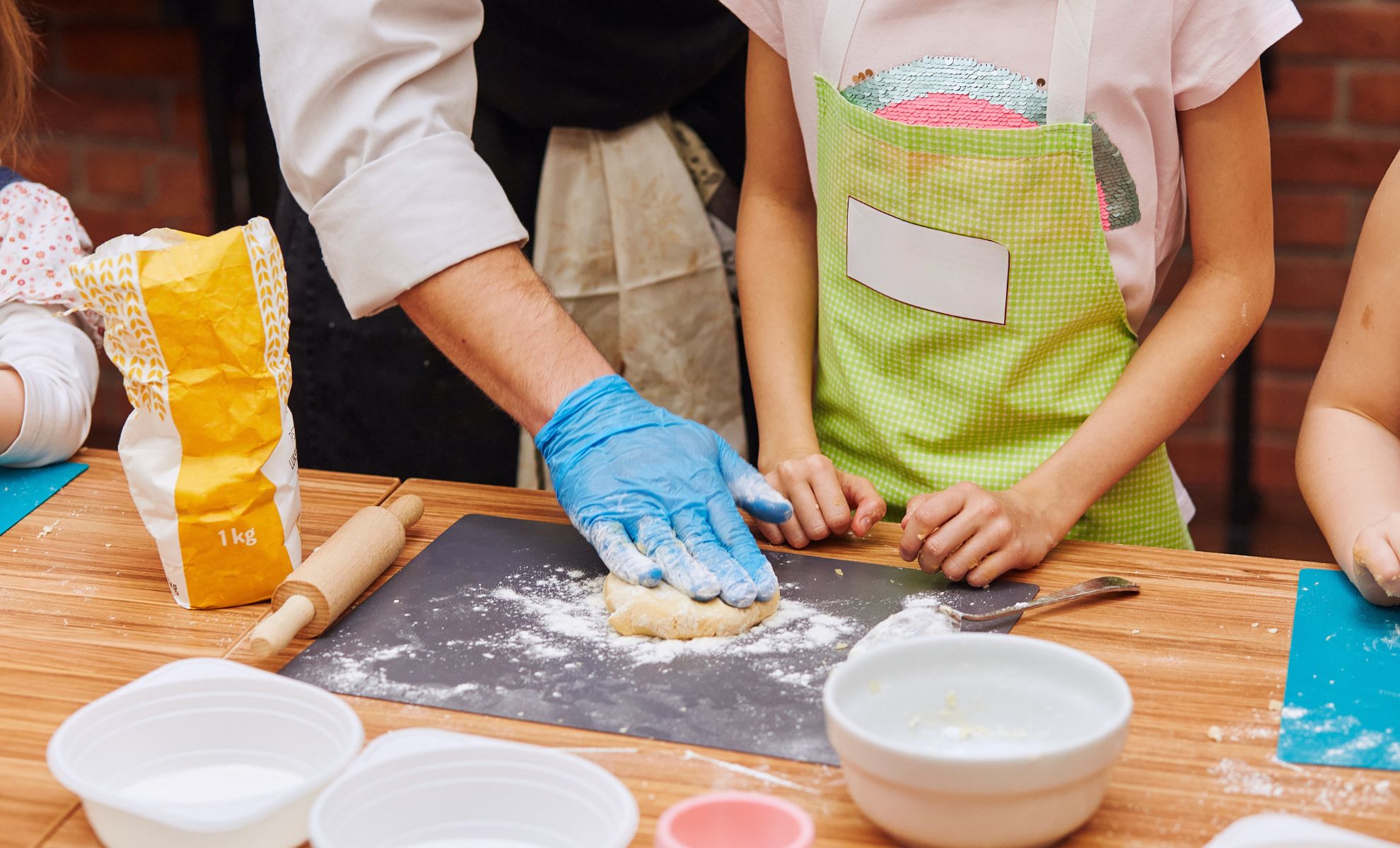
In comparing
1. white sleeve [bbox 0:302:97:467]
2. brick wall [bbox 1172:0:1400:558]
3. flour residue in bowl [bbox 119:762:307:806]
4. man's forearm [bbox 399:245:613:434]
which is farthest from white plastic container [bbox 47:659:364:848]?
brick wall [bbox 1172:0:1400:558]

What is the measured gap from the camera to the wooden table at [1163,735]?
0.75 m

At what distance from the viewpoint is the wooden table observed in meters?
0.75

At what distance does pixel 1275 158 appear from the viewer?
257cm

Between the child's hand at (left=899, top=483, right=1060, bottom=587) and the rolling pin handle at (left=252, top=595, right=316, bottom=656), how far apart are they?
0.46m

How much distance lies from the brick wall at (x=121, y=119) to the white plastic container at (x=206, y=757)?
2.32 m

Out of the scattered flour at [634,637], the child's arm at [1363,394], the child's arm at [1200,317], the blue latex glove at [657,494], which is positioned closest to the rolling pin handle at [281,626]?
the scattered flour at [634,637]

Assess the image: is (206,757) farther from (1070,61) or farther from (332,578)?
(1070,61)

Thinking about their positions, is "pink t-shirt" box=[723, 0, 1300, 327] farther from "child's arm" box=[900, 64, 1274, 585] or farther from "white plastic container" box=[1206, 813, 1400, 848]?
"white plastic container" box=[1206, 813, 1400, 848]

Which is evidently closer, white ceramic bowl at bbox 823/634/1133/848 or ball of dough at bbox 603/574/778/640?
white ceramic bowl at bbox 823/634/1133/848

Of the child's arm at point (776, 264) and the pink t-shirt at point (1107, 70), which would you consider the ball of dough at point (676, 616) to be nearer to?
the child's arm at point (776, 264)

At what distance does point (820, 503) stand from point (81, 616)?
0.59 meters

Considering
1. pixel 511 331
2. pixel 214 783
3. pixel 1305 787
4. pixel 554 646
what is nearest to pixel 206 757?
pixel 214 783

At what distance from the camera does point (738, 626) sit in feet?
3.23

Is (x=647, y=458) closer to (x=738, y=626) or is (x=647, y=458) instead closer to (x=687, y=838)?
(x=738, y=626)
